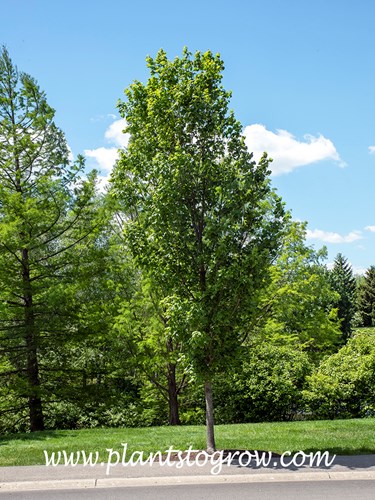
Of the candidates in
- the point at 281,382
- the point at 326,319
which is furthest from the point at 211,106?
the point at 326,319

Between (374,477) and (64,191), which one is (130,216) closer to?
(64,191)

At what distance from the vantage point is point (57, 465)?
9234 mm

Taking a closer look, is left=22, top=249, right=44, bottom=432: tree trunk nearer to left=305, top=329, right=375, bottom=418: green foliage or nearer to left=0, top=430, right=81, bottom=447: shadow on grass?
left=0, top=430, right=81, bottom=447: shadow on grass

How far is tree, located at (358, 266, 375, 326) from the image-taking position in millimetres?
70562

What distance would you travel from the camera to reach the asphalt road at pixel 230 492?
755 cm

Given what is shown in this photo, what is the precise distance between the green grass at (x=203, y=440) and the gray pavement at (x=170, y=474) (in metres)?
0.80

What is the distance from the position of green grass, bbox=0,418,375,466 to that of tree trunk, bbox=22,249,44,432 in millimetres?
2583

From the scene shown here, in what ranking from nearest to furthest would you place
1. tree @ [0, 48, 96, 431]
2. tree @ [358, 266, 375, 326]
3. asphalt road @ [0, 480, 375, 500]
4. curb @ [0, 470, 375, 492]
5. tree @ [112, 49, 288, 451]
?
asphalt road @ [0, 480, 375, 500] → curb @ [0, 470, 375, 492] → tree @ [112, 49, 288, 451] → tree @ [0, 48, 96, 431] → tree @ [358, 266, 375, 326]

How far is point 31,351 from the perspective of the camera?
1544cm

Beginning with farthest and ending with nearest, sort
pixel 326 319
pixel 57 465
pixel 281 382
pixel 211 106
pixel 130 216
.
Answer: pixel 326 319 < pixel 130 216 < pixel 281 382 < pixel 211 106 < pixel 57 465

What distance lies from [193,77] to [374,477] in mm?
8150

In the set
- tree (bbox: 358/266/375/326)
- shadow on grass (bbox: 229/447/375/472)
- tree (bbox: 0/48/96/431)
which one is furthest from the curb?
tree (bbox: 358/266/375/326)

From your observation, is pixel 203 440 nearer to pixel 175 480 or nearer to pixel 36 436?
pixel 175 480

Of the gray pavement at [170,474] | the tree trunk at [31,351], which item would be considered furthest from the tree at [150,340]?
the gray pavement at [170,474]
